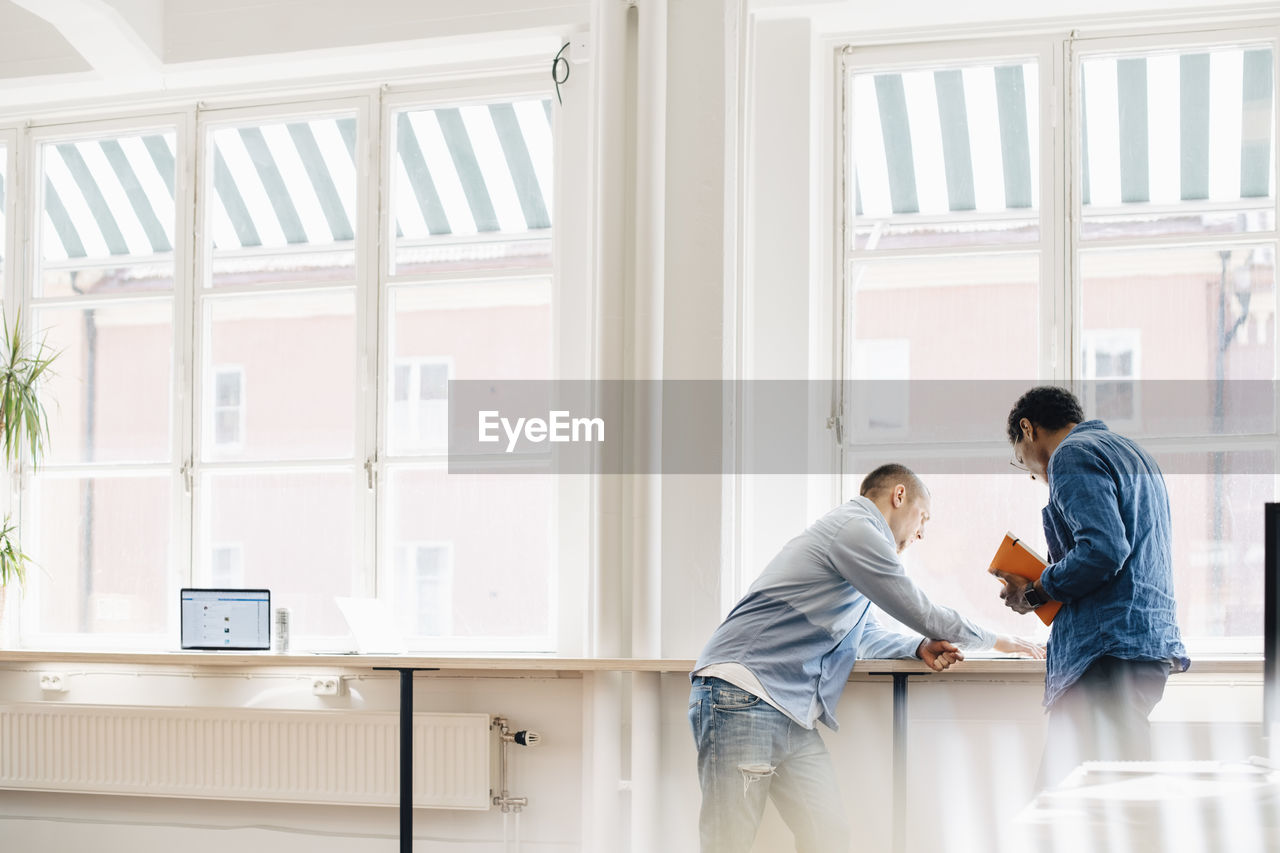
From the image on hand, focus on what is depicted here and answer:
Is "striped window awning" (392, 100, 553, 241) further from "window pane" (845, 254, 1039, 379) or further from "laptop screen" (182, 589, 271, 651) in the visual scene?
"laptop screen" (182, 589, 271, 651)

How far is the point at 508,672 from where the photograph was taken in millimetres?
4020

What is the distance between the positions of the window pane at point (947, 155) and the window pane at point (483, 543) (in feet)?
5.07

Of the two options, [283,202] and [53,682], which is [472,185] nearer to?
[283,202]

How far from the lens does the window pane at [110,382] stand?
4664 millimetres

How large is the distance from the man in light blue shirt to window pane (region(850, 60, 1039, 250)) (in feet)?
4.43

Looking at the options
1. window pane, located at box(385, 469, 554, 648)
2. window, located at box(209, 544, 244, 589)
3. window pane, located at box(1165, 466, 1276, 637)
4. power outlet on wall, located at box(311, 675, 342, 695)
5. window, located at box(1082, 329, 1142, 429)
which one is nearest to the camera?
window pane, located at box(1165, 466, 1276, 637)

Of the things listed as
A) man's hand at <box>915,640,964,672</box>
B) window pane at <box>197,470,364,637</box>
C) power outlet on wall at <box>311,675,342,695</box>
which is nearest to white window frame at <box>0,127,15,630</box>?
window pane at <box>197,470,364,637</box>

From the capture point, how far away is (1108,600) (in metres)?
2.75

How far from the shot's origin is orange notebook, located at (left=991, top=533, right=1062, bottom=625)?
3.04 m

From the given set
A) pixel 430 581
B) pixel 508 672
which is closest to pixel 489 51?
pixel 430 581

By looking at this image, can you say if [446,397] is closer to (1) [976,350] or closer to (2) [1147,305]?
(1) [976,350]

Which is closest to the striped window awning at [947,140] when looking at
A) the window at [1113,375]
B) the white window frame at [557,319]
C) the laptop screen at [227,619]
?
the window at [1113,375]

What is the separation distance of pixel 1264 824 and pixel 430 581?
3.39 metres

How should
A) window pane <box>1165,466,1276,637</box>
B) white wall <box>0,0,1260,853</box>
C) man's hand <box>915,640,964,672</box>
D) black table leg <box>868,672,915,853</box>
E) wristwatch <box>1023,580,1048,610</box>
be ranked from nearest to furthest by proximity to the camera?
wristwatch <box>1023,580,1048,610</box>
man's hand <box>915,640,964,672</box>
black table leg <box>868,672,915,853</box>
white wall <box>0,0,1260,853</box>
window pane <box>1165,466,1276,637</box>
